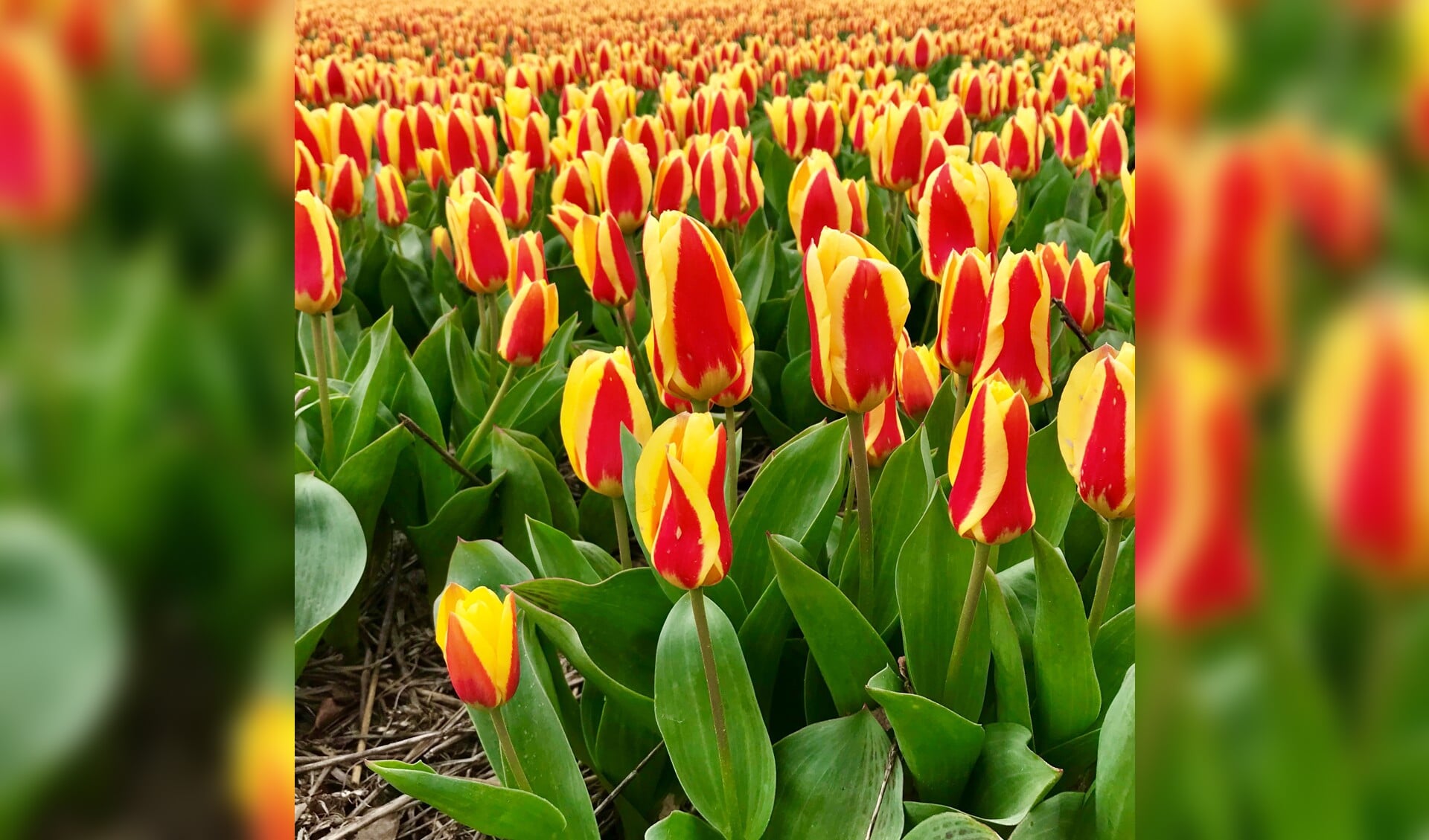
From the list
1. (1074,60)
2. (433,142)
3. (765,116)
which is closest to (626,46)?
(765,116)

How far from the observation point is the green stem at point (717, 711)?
0.76 metres

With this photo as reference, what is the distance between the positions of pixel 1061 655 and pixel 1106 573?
3.1 inches

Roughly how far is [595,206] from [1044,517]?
1.39 m

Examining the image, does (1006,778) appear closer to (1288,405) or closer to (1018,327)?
(1018,327)

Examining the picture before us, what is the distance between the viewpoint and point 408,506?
4.99ft

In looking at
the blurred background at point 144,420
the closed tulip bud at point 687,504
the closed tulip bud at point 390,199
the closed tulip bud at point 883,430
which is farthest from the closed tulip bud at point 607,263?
the blurred background at point 144,420

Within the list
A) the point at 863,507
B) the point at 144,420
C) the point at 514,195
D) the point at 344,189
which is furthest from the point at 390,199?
the point at 144,420

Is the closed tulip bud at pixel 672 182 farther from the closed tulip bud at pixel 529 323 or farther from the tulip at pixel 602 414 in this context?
the tulip at pixel 602 414

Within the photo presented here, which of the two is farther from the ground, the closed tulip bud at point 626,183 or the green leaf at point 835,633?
the closed tulip bud at point 626,183

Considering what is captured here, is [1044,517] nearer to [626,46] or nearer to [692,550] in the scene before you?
[692,550]

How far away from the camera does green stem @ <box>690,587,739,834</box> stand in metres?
0.76

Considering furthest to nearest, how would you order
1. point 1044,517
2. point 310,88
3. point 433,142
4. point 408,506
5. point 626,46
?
point 626,46 < point 310,88 < point 433,142 < point 408,506 < point 1044,517

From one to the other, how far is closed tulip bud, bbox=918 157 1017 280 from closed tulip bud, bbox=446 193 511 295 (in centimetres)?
58

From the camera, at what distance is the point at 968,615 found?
840 millimetres
